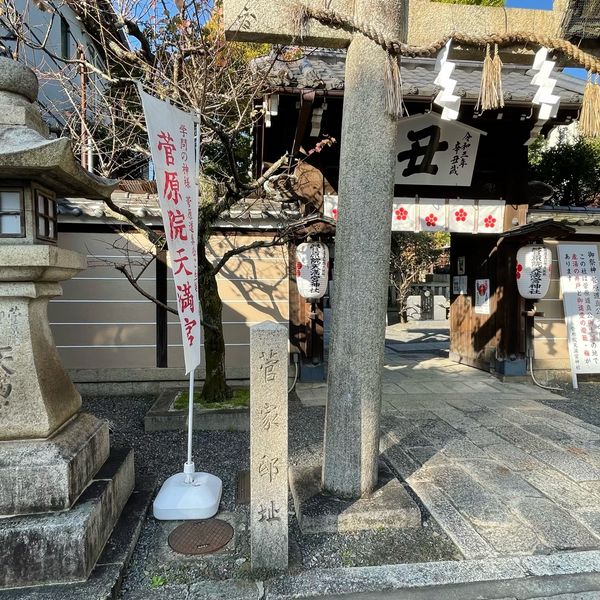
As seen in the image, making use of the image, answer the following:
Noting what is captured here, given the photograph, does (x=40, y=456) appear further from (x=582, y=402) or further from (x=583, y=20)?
(x=582, y=402)

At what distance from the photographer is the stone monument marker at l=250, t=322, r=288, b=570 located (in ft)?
8.71

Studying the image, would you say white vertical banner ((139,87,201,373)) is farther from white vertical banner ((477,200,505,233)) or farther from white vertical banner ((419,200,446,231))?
white vertical banner ((477,200,505,233))

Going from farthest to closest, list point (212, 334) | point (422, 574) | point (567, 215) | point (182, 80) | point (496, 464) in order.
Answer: point (567, 215) → point (212, 334) → point (182, 80) → point (496, 464) → point (422, 574)

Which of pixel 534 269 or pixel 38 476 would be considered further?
pixel 534 269

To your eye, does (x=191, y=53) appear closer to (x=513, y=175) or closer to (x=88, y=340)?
(x=88, y=340)

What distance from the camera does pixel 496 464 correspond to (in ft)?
14.4

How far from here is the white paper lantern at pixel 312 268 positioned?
7.09 meters

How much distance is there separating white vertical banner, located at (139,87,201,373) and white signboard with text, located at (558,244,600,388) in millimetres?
7760

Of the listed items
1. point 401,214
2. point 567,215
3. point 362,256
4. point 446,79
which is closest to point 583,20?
point 446,79

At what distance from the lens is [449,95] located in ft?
11.3

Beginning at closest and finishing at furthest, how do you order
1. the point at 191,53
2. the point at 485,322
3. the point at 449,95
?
the point at 449,95, the point at 191,53, the point at 485,322

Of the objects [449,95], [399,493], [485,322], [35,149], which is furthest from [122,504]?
[485,322]

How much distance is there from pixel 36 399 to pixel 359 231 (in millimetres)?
2739

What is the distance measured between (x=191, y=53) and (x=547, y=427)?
265 inches
